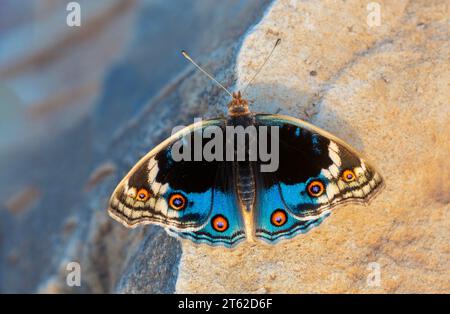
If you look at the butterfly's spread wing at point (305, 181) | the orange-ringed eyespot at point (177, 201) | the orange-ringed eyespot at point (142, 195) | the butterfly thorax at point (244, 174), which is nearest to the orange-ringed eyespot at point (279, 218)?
the butterfly's spread wing at point (305, 181)

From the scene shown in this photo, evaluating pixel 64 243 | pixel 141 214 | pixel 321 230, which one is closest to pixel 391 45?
pixel 321 230

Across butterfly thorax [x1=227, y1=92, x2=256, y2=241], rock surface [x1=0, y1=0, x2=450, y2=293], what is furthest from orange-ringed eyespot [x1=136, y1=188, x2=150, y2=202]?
butterfly thorax [x1=227, y1=92, x2=256, y2=241]

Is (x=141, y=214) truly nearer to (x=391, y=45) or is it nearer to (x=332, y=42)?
(x=332, y=42)

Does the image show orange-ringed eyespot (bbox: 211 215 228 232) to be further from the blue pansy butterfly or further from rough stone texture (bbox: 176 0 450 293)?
rough stone texture (bbox: 176 0 450 293)

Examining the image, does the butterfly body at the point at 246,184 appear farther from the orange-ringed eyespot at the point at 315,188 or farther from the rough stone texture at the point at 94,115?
the rough stone texture at the point at 94,115

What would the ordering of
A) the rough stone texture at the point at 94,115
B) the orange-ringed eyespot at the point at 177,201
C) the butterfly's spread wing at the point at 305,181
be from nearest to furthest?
the butterfly's spread wing at the point at 305,181 < the orange-ringed eyespot at the point at 177,201 < the rough stone texture at the point at 94,115
